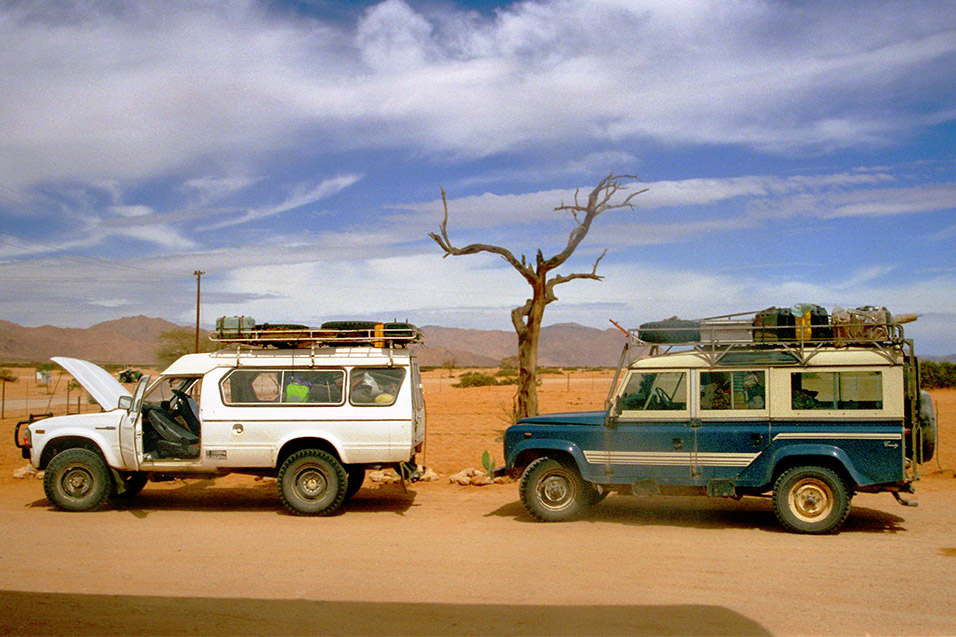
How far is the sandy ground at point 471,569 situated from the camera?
6.00 metres

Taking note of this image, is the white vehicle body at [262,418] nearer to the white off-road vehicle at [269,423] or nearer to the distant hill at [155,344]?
the white off-road vehicle at [269,423]

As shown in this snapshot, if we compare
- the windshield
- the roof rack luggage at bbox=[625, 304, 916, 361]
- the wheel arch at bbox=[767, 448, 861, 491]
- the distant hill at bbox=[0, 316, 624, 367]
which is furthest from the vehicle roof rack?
the distant hill at bbox=[0, 316, 624, 367]

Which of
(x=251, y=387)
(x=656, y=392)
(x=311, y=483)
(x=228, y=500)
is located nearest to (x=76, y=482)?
(x=228, y=500)

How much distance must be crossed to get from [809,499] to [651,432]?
196 centimetres

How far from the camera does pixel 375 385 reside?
416 inches

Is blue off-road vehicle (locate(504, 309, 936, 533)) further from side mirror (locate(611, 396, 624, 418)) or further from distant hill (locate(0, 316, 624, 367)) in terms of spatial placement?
distant hill (locate(0, 316, 624, 367))

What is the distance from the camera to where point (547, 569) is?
7480 millimetres

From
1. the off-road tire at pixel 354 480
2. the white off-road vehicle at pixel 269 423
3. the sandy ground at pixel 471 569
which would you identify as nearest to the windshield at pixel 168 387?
the white off-road vehicle at pixel 269 423

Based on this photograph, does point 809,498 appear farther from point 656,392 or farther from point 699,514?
point 656,392

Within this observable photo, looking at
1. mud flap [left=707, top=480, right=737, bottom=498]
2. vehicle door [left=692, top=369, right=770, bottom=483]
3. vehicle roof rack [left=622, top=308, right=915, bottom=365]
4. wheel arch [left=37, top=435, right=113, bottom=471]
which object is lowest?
mud flap [left=707, top=480, right=737, bottom=498]

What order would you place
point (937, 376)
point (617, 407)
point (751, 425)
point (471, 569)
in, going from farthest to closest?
point (937, 376)
point (617, 407)
point (751, 425)
point (471, 569)

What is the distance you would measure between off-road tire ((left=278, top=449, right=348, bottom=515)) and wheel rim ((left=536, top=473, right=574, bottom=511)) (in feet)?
8.73

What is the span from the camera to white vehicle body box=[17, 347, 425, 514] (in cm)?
1037

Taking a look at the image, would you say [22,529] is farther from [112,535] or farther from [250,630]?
[250,630]
